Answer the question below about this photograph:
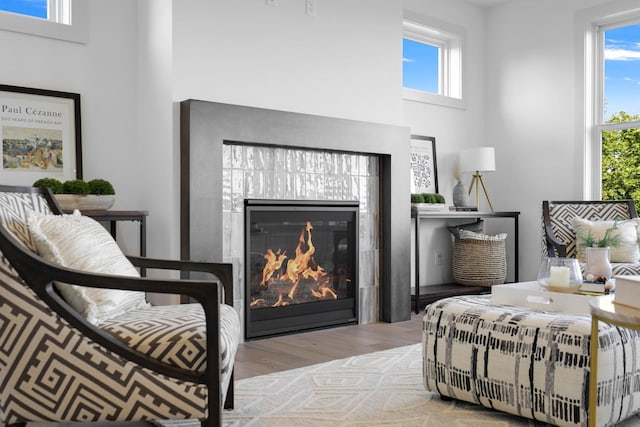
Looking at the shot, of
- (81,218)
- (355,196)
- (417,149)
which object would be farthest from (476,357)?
(417,149)

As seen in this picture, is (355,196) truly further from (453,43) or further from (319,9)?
(453,43)

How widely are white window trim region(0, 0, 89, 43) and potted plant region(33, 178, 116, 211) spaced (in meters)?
0.83

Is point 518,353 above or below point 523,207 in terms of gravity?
below

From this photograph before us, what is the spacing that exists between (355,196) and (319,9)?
49.0 inches

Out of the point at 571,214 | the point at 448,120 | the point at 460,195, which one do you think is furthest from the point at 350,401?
the point at 448,120

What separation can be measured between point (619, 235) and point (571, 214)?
582 millimetres

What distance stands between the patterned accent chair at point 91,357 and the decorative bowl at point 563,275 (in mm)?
1321

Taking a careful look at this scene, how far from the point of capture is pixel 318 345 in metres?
3.64

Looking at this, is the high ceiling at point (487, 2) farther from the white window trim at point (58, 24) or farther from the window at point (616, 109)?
the white window trim at point (58, 24)

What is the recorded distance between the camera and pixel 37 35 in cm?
343

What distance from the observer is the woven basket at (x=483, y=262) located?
202 inches

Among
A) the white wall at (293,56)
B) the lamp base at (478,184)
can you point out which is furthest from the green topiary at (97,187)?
the lamp base at (478,184)

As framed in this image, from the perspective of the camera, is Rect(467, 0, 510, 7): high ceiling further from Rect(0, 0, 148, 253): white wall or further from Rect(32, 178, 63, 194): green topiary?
Rect(32, 178, 63, 194): green topiary

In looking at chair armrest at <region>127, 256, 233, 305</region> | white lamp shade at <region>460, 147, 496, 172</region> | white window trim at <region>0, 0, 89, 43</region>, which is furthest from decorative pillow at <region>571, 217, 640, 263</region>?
white window trim at <region>0, 0, 89, 43</region>
